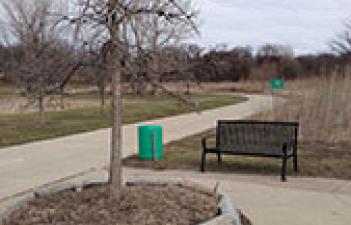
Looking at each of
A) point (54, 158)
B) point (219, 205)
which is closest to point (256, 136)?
point (54, 158)

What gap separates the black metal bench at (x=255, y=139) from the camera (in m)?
8.62

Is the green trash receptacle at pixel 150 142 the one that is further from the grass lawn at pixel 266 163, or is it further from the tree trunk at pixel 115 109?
the tree trunk at pixel 115 109

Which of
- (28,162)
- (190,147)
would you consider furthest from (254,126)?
(28,162)

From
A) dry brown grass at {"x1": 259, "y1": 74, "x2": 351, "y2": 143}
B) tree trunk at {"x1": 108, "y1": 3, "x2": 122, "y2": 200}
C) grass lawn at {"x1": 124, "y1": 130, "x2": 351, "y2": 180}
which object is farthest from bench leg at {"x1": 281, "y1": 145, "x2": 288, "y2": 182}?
dry brown grass at {"x1": 259, "y1": 74, "x2": 351, "y2": 143}

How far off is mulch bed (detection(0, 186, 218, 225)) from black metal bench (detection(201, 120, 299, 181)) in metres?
3.12

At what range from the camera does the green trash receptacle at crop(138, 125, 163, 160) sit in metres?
9.99

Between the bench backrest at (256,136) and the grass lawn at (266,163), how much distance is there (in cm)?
40

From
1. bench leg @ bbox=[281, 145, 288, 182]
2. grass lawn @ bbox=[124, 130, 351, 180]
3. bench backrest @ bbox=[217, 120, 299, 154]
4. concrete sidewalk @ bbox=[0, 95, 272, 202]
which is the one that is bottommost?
concrete sidewalk @ bbox=[0, 95, 272, 202]

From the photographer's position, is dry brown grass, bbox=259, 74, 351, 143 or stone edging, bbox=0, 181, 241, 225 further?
dry brown grass, bbox=259, 74, 351, 143

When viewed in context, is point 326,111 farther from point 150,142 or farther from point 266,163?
point 150,142

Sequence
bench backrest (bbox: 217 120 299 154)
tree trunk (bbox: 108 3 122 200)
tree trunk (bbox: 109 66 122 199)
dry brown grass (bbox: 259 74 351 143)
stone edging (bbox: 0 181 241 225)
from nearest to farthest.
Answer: stone edging (bbox: 0 181 241 225)
tree trunk (bbox: 108 3 122 200)
tree trunk (bbox: 109 66 122 199)
bench backrest (bbox: 217 120 299 154)
dry brown grass (bbox: 259 74 351 143)

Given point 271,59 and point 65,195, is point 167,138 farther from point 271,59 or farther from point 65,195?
point 271,59

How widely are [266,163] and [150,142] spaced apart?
211 cm

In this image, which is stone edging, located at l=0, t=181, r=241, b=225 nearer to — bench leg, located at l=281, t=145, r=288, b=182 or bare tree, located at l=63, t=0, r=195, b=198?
bare tree, located at l=63, t=0, r=195, b=198
